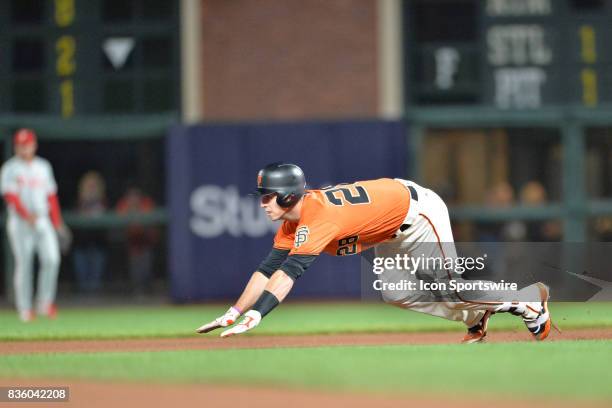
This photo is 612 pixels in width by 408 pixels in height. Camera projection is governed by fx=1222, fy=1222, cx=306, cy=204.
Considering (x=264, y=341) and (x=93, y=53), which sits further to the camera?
(x=93, y=53)

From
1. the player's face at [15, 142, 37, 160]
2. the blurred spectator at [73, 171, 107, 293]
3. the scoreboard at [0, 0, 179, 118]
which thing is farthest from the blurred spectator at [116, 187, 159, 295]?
the player's face at [15, 142, 37, 160]

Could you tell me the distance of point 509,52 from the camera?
51.9ft

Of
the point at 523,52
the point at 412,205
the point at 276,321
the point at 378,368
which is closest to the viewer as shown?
the point at 378,368

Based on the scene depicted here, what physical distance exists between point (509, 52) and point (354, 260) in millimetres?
3429

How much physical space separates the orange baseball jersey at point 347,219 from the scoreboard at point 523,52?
739 centimetres

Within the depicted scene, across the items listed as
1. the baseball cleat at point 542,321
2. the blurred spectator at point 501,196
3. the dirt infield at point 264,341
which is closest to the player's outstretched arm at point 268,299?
the dirt infield at point 264,341

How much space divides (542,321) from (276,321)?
4.19 meters

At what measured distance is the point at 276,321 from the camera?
12.6m

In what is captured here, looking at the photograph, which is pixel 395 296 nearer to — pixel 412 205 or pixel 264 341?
pixel 412 205

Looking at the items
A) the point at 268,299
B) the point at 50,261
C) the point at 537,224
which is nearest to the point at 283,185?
the point at 268,299

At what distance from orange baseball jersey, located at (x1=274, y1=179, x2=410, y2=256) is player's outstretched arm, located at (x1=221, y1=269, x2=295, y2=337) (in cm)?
22

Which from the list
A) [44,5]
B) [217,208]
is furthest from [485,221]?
[44,5]

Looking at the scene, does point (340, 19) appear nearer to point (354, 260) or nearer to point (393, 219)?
point (354, 260)

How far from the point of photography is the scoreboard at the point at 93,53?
54.4 ft
